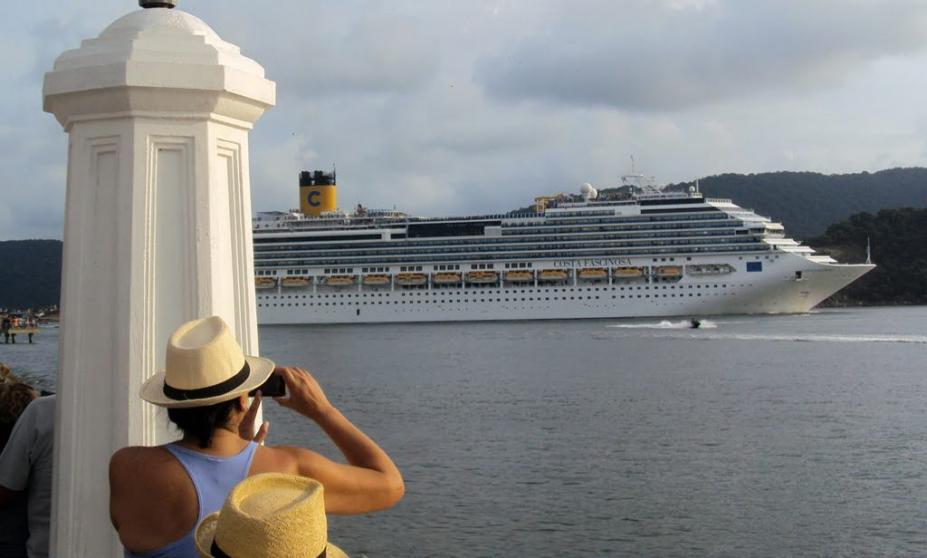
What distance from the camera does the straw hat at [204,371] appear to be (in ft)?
6.98

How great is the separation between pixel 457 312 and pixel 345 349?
766 inches

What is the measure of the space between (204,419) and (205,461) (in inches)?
3.2

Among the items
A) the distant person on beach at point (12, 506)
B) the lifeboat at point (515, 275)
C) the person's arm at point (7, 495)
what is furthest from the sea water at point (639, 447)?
the lifeboat at point (515, 275)

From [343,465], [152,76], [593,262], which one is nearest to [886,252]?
[593,262]

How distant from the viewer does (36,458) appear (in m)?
3.07

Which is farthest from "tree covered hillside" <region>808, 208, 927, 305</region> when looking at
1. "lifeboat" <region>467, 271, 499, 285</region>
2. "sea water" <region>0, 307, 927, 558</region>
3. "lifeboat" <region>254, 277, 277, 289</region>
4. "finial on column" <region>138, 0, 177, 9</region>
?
"finial on column" <region>138, 0, 177, 9</region>

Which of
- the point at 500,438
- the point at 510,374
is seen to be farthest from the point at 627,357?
the point at 500,438

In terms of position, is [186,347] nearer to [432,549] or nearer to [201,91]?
[201,91]

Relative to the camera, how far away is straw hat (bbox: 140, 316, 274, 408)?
2.13 metres

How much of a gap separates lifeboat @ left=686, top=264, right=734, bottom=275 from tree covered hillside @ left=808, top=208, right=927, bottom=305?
5402 centimetres

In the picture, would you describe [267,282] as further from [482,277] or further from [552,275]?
[552,275]

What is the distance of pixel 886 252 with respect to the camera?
380 feet

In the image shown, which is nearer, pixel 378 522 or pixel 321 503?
pixel 321 503

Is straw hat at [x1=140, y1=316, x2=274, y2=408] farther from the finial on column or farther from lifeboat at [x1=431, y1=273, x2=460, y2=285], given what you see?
lifeboat at [x1=431, y1=273, x2=460, y2=285]
